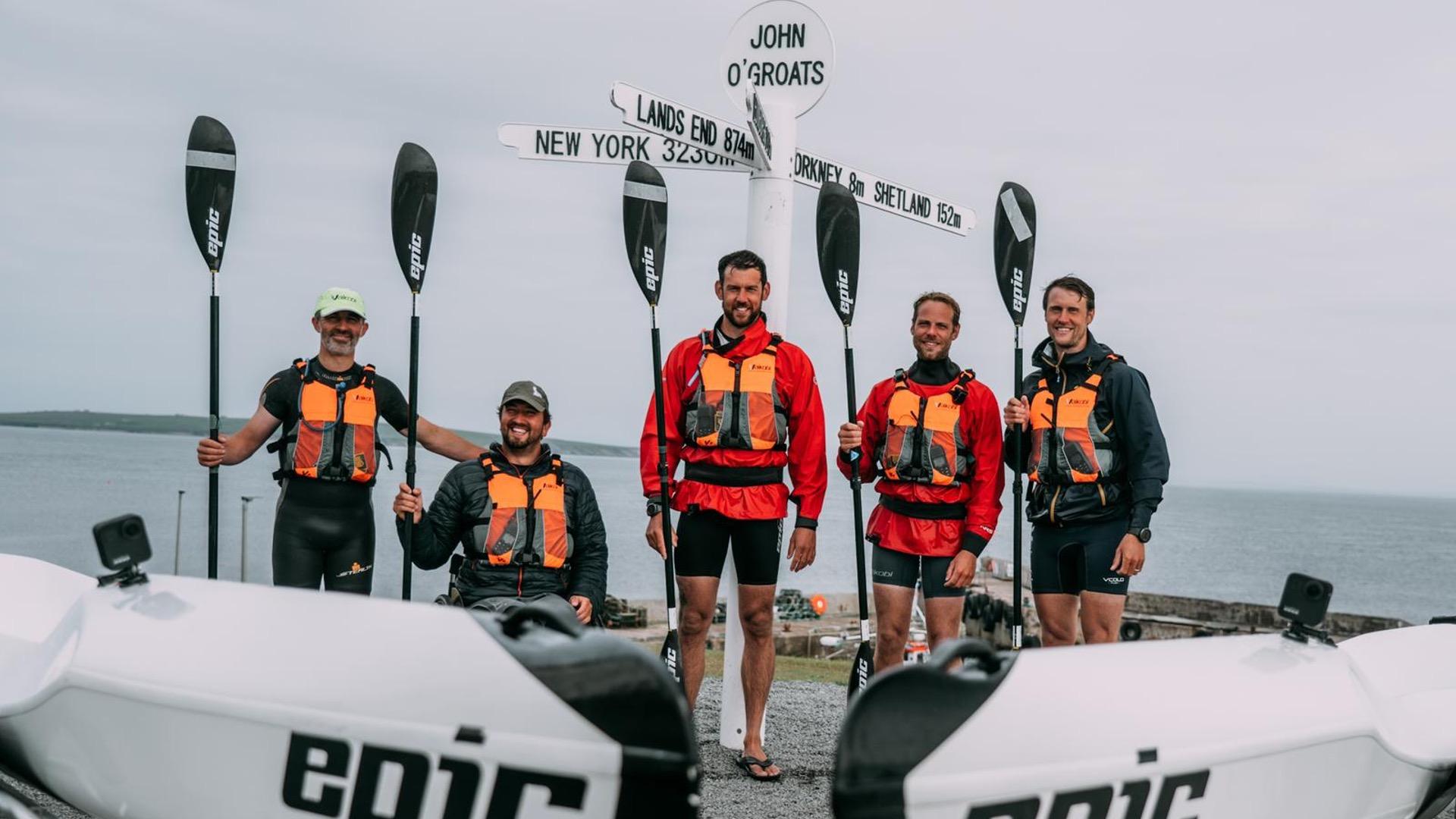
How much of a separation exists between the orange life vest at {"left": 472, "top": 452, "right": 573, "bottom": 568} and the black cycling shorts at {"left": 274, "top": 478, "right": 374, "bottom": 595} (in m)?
0.88

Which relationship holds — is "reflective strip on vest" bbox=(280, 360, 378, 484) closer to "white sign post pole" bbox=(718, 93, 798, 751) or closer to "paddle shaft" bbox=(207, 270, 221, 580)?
"paddle shaft" bbox=(207, 270, 221, 580)

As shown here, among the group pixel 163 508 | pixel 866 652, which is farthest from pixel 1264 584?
pixel 163 508

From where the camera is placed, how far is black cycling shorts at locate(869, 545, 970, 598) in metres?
4.23

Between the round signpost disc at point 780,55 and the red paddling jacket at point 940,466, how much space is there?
141cm

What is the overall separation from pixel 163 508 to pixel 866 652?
410 feet

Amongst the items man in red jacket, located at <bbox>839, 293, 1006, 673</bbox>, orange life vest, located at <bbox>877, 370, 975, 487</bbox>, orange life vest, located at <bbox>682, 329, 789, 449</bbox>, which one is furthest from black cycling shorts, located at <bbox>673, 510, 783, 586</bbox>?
orange life vest, located at <bbox>877, 370, 975, 487</bbox>

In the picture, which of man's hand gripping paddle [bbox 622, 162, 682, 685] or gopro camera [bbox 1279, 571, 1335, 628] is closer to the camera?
gopro camera [bbox 1279, 571, 1335, 628]

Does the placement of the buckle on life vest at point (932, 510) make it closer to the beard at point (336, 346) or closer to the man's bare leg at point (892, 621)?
the man's bare leg at point (892, 621)

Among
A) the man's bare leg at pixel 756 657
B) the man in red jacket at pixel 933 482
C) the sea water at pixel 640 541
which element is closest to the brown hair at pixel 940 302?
the man in red jacket at pixel 933 482

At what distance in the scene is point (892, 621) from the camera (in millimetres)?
4297

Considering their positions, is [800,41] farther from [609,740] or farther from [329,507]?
[609,740]

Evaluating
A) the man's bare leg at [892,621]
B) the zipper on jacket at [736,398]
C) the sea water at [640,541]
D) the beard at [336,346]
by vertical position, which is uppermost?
the beard at [336,346]

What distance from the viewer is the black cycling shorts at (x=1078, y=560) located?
4035 mm

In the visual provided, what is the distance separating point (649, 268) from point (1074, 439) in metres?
2.00
